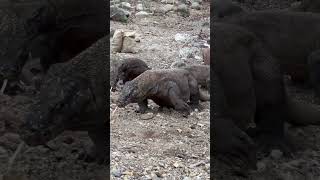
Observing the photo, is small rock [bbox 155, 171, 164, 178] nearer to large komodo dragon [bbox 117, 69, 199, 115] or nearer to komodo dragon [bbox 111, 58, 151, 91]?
large komodo dragon [bbox 117, 69, 199, 115]

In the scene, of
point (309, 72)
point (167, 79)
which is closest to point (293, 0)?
point (309, 72)

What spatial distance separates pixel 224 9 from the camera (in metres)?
1.43

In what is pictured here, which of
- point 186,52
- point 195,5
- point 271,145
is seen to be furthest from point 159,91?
point 195,5

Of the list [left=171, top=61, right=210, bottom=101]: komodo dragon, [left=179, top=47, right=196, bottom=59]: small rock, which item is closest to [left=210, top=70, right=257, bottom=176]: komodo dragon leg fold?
[left=171, top=61, right=210, bottom=101]: komodo dragon

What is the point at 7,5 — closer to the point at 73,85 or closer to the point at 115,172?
the point at 73,85

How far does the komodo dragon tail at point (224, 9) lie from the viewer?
140cm

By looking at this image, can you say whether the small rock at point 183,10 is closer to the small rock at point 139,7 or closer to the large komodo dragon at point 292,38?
the small rock at point 139,7

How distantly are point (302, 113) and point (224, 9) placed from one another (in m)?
0.34

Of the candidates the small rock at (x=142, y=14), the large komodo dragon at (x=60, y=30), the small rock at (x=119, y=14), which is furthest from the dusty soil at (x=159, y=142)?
the small rock at (x=142, y=14)

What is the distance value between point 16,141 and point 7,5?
0.42 meters

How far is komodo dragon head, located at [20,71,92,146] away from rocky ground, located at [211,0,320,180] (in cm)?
50

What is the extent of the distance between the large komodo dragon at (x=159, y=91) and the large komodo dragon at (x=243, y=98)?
6.13ft

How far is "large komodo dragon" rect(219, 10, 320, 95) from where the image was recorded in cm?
147

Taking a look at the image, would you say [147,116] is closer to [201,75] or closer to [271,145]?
[201,75]
